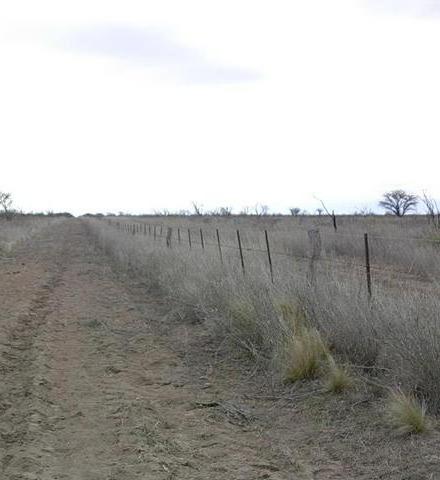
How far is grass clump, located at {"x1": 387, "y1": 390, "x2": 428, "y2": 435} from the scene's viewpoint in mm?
4773

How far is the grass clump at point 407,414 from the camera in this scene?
4.77m

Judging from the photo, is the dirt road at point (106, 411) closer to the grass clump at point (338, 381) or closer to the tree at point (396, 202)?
the grass clump at point (338, 381)

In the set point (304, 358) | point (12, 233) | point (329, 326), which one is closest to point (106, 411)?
point (304, 358)

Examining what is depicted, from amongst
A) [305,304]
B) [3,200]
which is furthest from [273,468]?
[3,200]

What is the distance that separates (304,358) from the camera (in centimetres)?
649

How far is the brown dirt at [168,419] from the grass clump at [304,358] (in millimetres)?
195

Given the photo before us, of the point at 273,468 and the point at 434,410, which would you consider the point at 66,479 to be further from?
the point at 434,410

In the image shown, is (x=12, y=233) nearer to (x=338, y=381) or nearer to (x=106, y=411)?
(x=106, y=411)

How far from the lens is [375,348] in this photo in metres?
6.35

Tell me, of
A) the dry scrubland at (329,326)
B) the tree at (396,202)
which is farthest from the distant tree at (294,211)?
the dry scrubland at (329,326)

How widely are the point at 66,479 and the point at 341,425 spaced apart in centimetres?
242

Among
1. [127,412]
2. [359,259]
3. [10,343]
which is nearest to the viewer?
[127,412]

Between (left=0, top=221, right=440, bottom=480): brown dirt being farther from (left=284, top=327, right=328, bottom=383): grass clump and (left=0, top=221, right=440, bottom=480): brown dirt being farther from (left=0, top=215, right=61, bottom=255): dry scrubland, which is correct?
(left=0, top=215, right=61, bottom=255): dry scrubland

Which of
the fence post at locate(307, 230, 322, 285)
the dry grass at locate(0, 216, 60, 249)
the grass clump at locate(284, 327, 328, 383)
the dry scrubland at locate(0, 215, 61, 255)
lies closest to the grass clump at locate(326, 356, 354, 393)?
the grass clump at locate(284, 327, 328, 383)
